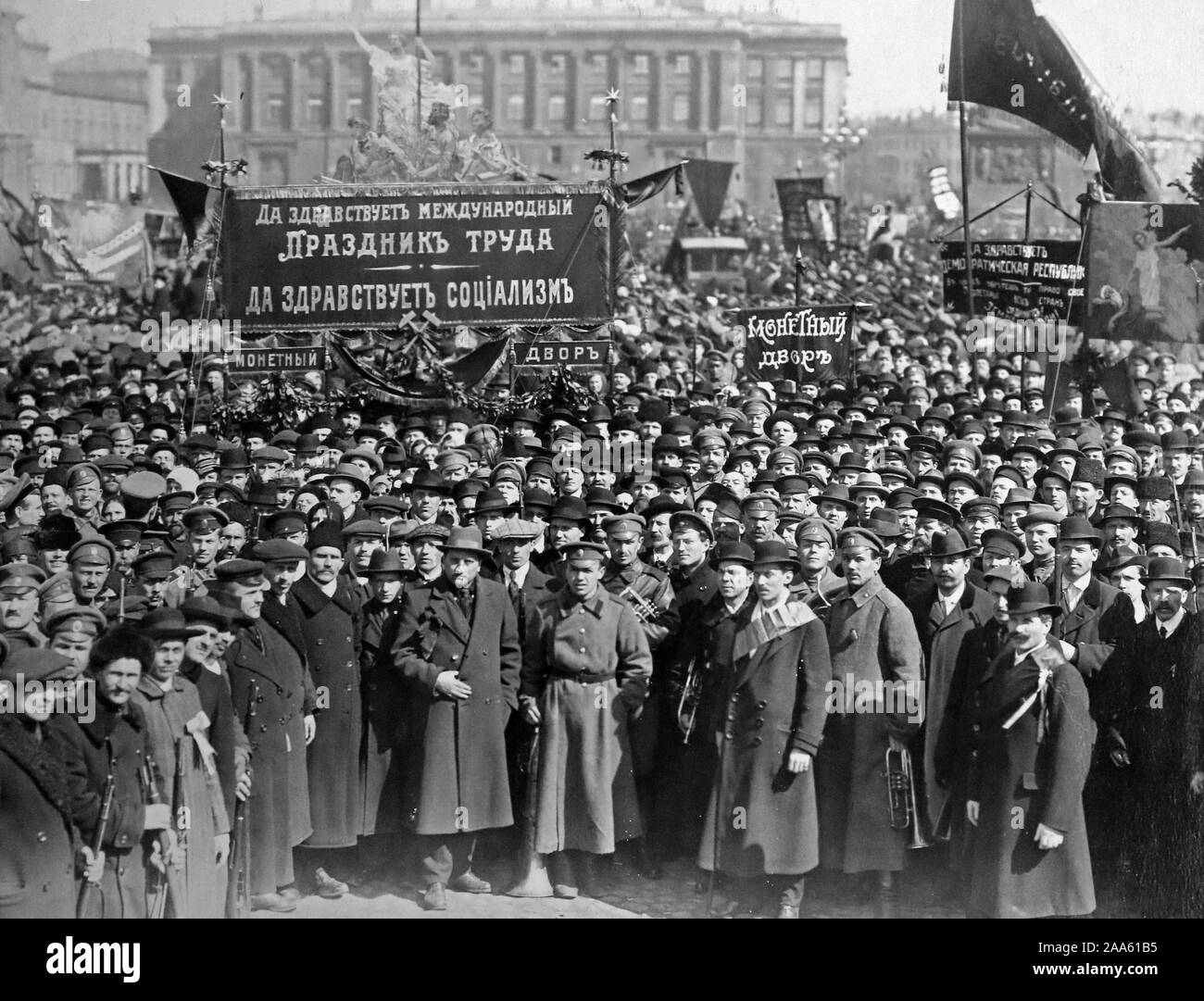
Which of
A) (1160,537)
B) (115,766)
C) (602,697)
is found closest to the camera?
(115,766)

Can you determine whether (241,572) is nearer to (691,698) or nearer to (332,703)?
(332,703)

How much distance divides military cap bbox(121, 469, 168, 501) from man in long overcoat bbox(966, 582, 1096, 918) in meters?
5.74

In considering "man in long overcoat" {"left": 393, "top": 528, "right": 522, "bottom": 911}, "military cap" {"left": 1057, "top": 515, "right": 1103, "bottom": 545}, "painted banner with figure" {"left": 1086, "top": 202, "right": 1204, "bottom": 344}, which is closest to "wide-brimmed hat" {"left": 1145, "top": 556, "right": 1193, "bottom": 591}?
"military cap" {"left": 1057, "top": 515, "right": 1103, "bottom": 545}

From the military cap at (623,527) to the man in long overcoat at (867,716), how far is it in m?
1.17

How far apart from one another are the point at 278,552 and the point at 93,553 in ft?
3.36

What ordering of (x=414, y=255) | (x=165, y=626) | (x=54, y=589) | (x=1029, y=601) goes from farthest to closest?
(x=414, y=255) → (x=54, y=589) → (x=1029, y=601) → (x=165, y=626)

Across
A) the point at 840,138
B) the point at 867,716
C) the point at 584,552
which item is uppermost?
the point at 840,138

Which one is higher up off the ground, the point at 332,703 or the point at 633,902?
the point at 332,703

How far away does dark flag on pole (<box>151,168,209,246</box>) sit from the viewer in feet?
47.7

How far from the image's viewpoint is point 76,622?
647 centimetres

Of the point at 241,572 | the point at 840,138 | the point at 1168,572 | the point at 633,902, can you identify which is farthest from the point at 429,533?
the point at 840,138

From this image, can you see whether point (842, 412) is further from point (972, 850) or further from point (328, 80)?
point (328, 80)

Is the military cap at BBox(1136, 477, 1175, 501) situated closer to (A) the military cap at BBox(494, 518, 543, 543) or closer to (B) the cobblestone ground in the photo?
(B) the cobblestone ground

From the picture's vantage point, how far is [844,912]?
770 cm
